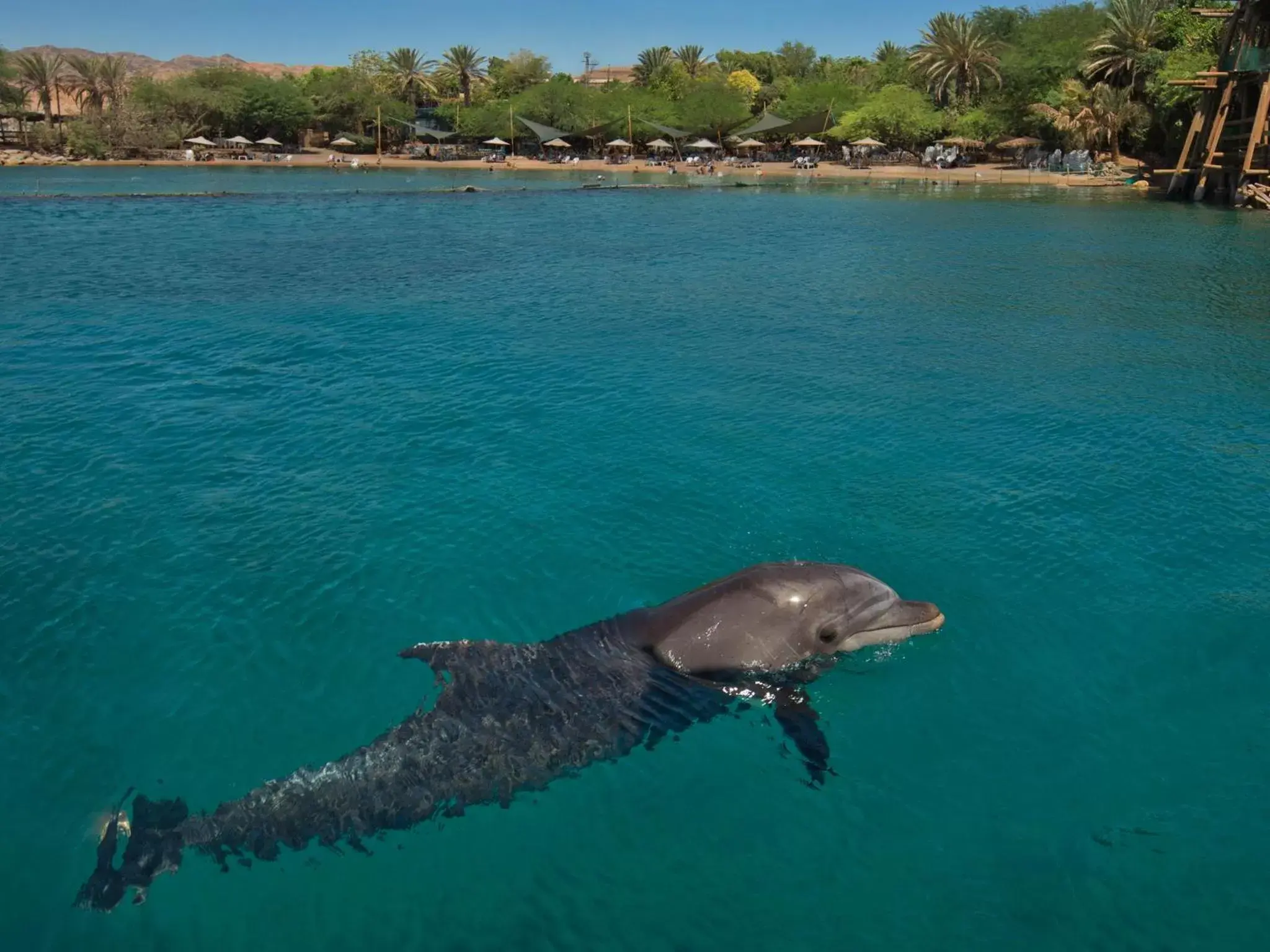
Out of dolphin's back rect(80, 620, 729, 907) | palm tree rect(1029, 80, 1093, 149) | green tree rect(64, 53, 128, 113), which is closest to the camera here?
dolphin's back rect(80, 620, 729, 907)

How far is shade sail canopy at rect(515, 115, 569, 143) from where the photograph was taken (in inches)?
3688

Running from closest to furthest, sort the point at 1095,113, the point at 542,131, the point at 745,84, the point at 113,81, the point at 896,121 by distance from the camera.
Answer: the point at 1095,113 < the point at 896,121 < the point at 542,131 < the point at 113,81 < the point at 745,84

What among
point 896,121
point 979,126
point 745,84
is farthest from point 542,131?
point 979,126

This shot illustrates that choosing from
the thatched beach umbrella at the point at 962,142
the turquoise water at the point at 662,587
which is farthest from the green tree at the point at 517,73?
the turquoise water at the point at 662,587

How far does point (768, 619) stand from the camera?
7.48 m

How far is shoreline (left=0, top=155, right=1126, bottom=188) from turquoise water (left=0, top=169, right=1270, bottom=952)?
47.6 m

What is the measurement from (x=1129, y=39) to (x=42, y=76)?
97.2 m

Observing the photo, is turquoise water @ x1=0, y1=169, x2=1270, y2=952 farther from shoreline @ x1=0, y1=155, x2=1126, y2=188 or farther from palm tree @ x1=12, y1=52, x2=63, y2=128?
palm tree @ x1=12, y1=52, x2=63, y2=128

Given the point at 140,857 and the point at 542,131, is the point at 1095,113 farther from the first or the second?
the point at 140,857

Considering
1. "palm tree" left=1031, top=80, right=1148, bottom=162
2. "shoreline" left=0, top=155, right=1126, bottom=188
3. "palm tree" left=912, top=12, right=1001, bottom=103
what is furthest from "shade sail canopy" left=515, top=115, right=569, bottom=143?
"palm tree" left=1031, top=80, right=1148, bottom=162

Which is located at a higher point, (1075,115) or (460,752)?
(1075,115)

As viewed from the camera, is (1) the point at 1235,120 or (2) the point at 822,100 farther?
(2) the point at 822,100

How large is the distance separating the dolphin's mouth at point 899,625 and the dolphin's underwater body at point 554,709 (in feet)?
0.05

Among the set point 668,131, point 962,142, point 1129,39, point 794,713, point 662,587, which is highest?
point 1129,39
